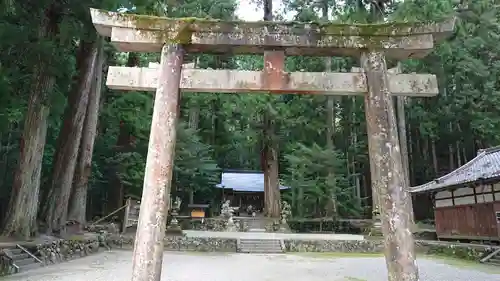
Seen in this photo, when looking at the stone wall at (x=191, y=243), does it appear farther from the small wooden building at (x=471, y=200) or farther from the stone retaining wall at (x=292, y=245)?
the small wooden building at (x=471, y=200)

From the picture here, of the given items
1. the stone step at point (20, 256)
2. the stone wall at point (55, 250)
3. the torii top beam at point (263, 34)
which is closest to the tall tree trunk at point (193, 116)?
the stone wall at point (55, 250)

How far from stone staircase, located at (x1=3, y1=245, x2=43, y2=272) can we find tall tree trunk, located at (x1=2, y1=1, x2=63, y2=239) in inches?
33.6

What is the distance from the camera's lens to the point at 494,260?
10.9 m

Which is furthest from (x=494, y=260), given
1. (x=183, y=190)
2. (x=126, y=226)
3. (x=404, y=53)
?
(x=183, y=190)

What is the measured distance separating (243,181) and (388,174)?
2391cm

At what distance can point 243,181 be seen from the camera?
92.1 ft

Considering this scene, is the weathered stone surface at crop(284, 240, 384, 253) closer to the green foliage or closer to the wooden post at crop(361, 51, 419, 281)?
the green foliage

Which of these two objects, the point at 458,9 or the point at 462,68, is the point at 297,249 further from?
the point at 462,68

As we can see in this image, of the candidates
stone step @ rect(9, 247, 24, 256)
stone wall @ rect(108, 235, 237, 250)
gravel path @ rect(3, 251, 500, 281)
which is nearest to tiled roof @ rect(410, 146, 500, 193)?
gravel path @ rect(3, 251, 500, 281)

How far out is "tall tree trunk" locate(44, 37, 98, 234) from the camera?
1158 cm

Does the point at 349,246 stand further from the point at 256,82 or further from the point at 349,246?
the point at 256,82

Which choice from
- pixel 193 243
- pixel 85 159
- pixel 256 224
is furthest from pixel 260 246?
pixel 85 159

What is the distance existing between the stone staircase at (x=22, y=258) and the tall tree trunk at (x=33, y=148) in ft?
2.80

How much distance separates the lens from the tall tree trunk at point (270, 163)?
67.1ft
